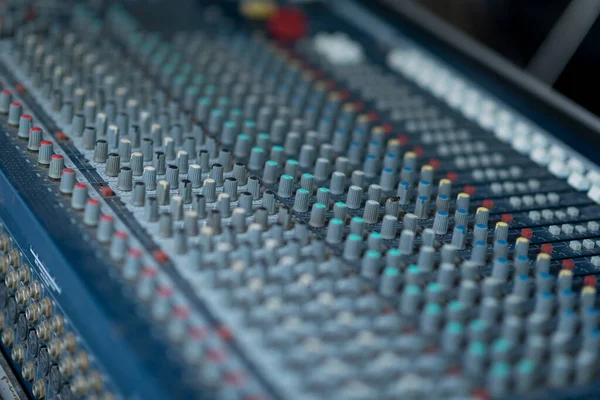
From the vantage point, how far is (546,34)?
99.5 inches

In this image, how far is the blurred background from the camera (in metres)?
2.32

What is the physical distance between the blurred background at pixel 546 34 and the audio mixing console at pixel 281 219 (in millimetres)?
66

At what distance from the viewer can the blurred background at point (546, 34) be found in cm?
232

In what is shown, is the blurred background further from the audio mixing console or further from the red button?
the red button

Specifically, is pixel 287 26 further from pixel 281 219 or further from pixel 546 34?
pixel 281 219

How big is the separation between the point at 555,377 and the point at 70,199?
0.98 meters

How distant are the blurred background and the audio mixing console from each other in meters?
0.07

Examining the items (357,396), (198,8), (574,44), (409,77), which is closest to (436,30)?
(409,77)

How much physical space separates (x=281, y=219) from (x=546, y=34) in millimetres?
1235

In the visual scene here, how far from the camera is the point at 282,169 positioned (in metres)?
2.00

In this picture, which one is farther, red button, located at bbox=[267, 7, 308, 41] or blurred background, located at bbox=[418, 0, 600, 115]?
red button, located at bbox=[267, 7, 308, 41]

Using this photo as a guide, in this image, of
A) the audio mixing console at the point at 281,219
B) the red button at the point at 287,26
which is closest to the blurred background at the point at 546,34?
the audio mixing console at the point at 281,219

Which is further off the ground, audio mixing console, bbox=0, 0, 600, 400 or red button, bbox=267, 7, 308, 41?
red button, bbox=267, 7, 308, 41

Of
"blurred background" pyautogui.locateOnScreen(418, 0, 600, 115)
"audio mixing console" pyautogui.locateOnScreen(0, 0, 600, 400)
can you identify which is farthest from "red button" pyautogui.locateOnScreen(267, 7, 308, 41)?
"blurred background" pyautogui.locateOnScreen(418, 0, 600, 115)
